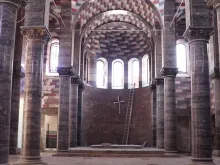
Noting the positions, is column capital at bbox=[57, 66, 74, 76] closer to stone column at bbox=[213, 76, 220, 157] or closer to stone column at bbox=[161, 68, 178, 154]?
stone column at bbox=[161, 68, 178, 154]

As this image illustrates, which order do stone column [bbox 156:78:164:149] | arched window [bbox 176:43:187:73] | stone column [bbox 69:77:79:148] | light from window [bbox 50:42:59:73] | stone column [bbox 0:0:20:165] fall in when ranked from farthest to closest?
light from window [bbox 50:42:59:73] < arched window [bbox 176:43:187:73] < stone column [bbox 69:77:79:148] < stone column [bbox 156:78:164:149] < stone column [bbox 0:0:20:165]

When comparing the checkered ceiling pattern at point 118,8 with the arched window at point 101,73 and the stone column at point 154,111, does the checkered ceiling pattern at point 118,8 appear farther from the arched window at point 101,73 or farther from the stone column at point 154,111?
the arched window at point 101,73

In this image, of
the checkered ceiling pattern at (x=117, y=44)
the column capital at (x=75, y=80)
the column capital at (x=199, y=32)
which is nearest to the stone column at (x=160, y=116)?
the column capital at (x=75, y=80)

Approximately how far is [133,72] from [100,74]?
284 cm

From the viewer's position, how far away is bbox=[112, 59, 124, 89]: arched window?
2939cm

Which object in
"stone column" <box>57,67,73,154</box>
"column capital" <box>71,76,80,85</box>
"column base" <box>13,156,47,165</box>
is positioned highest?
"column capital" <box>71,76,80,85</box>

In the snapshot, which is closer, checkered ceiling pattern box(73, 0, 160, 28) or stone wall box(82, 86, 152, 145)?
checkered ceiling pattern box(73, 0, 160, 28)

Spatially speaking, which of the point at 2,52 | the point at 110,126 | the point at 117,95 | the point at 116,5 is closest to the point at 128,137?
the point at 110,126

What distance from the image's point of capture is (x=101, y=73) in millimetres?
29406

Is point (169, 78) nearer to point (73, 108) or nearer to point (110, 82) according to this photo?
point (73, 108)

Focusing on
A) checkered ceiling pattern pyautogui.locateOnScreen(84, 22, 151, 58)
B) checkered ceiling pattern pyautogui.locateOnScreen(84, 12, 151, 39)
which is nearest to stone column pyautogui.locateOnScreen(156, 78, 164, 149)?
checkered ceiling pattern pyautogui.locateOnScreen(84, 12, 151, 39)

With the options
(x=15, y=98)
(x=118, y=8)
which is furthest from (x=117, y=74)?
(x=15, y=98)

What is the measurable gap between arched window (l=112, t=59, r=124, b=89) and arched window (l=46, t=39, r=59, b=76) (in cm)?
557

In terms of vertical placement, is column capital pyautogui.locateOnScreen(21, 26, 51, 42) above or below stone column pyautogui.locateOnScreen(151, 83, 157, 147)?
above
